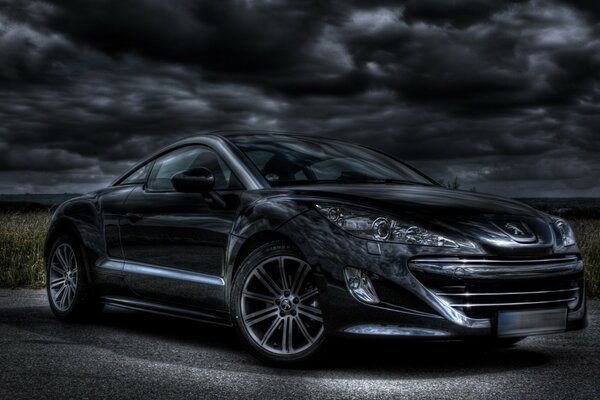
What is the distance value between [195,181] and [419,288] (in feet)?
5.95

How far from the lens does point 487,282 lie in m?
4.62

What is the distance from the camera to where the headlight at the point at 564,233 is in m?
5.18

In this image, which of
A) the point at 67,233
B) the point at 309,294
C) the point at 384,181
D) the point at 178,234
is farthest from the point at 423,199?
the point at 67,233

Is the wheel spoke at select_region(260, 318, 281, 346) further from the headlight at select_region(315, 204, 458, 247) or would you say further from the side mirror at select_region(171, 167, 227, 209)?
the side mirror at select_region(171, 167, 227, 209)

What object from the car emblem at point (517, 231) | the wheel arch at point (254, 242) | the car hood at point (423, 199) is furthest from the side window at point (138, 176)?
the car emblem at point (517, 231)

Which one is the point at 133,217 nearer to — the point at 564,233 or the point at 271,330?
the point at 271,330

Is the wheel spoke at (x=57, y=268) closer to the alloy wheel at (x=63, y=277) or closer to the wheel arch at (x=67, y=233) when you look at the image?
the alloy wheel at (x=63, y=277)

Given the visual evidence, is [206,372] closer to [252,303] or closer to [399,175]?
[252,303]

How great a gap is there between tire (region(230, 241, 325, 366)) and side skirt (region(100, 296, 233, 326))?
287 mm

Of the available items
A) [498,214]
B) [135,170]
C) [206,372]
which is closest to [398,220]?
Result: [498,214]

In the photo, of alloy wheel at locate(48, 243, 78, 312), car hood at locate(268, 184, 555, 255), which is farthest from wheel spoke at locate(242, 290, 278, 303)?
alloy wheel at locate(48, 243, 78, 312)

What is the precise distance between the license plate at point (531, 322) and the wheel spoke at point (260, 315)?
1.35 meters

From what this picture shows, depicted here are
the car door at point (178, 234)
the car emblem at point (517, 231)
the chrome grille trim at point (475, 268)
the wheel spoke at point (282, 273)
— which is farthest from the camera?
the car door at point (178, 234)

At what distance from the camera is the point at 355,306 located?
183 inches
